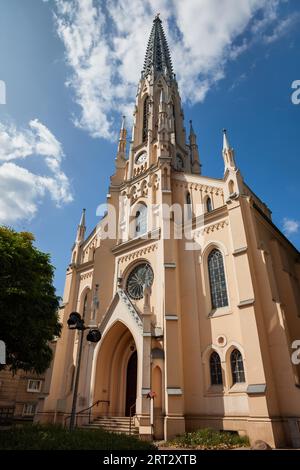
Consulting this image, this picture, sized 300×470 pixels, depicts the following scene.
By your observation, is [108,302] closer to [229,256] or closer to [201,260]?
[201,260]

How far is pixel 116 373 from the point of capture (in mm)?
19250

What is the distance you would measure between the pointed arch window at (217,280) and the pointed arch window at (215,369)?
259 cm

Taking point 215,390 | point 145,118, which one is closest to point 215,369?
point 215,390

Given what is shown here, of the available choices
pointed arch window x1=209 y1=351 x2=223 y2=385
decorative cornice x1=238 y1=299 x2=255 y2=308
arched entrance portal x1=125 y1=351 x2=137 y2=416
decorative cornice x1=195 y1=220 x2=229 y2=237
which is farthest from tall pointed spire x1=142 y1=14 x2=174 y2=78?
pointed arch window x1=209 y1=351 x2=223 y2=385

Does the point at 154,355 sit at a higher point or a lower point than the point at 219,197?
lower

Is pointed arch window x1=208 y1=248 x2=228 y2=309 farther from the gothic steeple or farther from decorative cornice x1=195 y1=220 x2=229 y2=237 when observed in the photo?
the gothic steeple

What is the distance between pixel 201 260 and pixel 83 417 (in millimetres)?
11299

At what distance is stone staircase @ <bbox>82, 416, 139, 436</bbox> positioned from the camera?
1483 centimetres

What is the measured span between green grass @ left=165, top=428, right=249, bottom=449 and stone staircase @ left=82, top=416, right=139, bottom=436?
247 cm

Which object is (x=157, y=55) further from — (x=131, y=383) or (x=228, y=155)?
(x=131, y=383)

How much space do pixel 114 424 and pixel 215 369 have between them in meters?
6.08

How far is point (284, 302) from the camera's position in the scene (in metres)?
17.3
